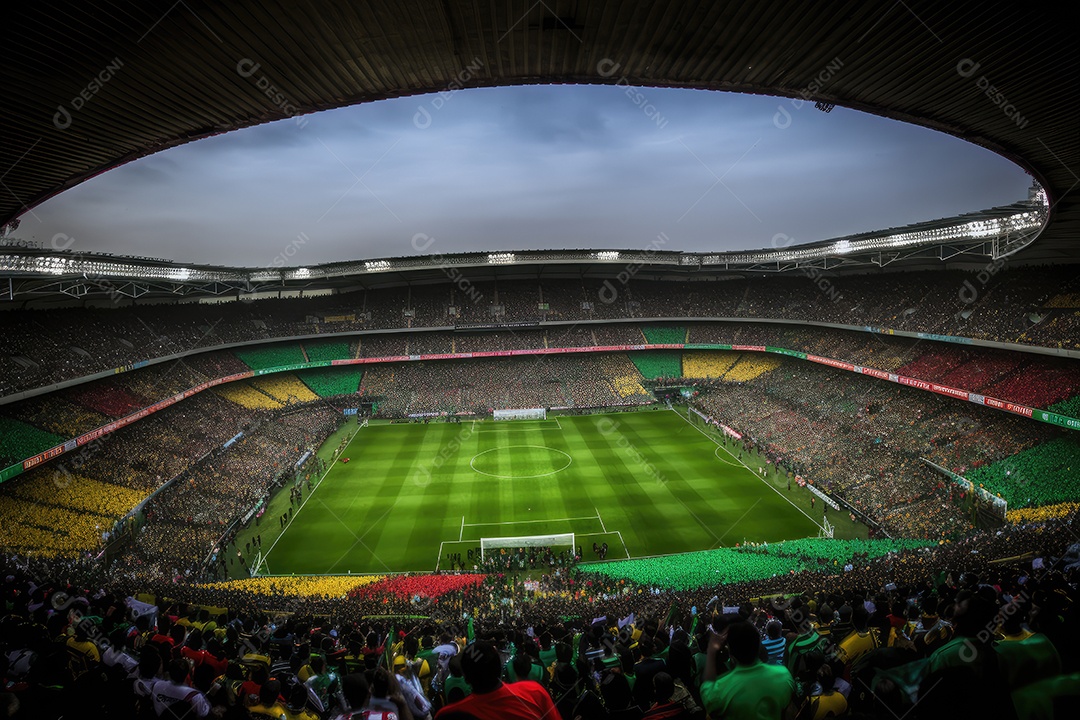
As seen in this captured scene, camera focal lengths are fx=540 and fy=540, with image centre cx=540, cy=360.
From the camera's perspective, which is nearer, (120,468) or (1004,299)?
(120,468)

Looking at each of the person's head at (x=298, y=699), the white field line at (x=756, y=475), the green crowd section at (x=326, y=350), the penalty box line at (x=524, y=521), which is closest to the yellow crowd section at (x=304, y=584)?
the penalty box line at (x=524, y=521)

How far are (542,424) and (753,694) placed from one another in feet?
136

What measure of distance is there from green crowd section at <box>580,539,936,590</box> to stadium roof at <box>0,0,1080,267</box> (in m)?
14.8

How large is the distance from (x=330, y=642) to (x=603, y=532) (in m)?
18.8

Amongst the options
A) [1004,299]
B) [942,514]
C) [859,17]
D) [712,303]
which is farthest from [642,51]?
[712,303]

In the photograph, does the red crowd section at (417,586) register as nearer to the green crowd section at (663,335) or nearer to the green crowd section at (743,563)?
the green crowd section at (743,563)

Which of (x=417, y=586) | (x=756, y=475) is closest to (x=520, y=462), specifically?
(x=756, y=475)

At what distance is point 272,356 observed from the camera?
4925cm

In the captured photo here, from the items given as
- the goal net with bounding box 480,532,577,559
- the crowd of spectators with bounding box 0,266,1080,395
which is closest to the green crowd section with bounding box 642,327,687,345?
the crowd of spectators with bounding box 0,266,1080,395

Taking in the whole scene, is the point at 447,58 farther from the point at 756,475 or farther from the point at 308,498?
the point at 756,475

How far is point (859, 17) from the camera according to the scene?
5781mm

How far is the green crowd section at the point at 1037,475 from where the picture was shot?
21047 millimetres

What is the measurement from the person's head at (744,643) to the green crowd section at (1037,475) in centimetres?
2525

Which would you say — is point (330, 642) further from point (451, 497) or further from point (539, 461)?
point (539, 461)
